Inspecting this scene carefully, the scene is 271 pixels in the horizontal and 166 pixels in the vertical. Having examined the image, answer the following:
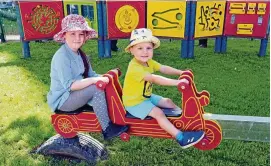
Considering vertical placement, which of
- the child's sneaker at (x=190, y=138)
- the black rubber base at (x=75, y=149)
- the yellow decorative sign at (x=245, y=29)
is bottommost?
the black rubber base at (x=75, y=149)

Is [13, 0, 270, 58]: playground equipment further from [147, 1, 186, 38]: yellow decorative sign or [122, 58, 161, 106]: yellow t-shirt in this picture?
[122, 58, 161, 106]: yellow t-shirt

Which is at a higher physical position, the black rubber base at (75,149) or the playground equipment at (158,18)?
the playground equipment at (158,18)

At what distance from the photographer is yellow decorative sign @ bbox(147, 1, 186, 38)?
6289 millimetres

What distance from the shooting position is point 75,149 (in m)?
2.94

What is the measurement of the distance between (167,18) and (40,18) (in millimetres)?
2543

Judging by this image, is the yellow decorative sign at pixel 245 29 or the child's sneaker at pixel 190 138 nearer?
the child's sneaker at pixel 190 138

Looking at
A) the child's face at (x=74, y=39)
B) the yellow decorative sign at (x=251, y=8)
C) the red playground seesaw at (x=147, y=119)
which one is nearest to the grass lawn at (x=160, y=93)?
the red playground seesaw at (x=147, y=119)

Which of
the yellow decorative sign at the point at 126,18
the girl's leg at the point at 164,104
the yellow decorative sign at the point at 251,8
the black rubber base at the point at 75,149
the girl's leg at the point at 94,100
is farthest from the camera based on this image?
the yellow decorative sign at the point at 251,8

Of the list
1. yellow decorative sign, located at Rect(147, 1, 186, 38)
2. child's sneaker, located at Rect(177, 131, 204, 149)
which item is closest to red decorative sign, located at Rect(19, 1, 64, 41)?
yellow decorative sign, located at Rect(147, 1, 186, 38)

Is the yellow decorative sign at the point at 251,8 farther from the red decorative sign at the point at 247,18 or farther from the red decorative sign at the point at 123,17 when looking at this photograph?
the red decorative sign at the point at 123,17

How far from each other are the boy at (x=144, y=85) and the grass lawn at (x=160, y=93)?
44 cm

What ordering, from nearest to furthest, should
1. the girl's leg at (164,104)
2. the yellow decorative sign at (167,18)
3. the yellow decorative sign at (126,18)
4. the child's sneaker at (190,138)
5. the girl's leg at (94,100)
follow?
1. the child's sneaker at (190,138)
2. the girl's leg at (94,100)
3. the girl's leg at (164,104)
4. the yellow decorative sign at (167,18)
5. the yellow decorative sign at (126,18)

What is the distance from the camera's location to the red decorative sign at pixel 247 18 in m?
6.54

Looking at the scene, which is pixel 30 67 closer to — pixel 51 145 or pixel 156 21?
pixel 156 21
